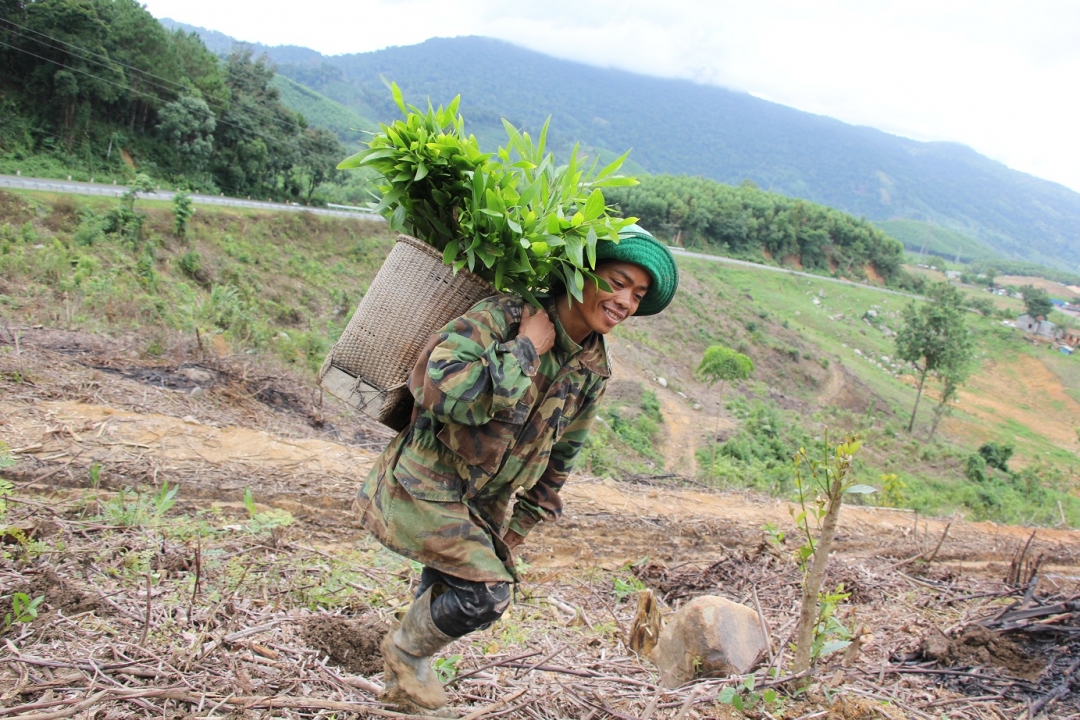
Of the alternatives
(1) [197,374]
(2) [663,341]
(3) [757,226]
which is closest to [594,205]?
(1) [197,374]

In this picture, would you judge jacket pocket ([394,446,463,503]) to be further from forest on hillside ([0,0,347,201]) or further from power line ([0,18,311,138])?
power line ([0,18,311,138])

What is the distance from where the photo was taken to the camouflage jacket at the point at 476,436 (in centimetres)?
196

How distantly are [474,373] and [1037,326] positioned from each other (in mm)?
67082

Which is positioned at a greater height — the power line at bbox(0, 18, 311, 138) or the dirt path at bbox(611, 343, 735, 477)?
the power line at bbox(0, 18, 311, 138)

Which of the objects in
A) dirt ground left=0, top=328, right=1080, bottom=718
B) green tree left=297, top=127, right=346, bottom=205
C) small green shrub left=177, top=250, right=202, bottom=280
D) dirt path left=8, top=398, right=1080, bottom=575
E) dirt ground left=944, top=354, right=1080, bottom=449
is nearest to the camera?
dirt ground left=0, top=328, right=1080, bottom=718

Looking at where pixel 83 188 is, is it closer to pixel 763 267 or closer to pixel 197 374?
pixel 197 374

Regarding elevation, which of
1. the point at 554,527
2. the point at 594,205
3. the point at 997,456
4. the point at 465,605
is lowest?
the point at 997,456

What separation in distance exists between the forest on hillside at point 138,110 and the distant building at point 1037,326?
55206 millimetres

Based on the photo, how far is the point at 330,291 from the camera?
21.2 m

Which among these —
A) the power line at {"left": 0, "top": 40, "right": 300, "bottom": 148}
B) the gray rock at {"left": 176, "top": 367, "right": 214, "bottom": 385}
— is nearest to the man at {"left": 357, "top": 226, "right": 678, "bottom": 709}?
the gray rock at {"left": 176, "top": 367, "right": 214, "bottom": 385}

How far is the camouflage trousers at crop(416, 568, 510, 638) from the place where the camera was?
7.30ft

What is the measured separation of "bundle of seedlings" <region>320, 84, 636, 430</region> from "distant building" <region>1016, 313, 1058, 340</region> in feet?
208

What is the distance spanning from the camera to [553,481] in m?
2.58

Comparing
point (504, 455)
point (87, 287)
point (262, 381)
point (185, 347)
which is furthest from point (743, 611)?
point (87, 287)
